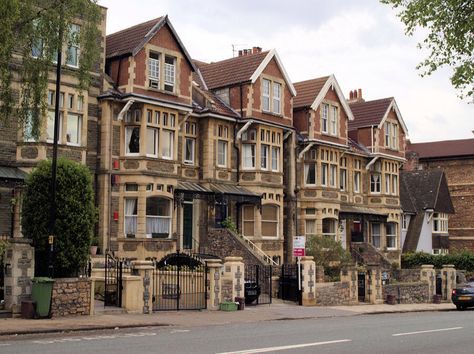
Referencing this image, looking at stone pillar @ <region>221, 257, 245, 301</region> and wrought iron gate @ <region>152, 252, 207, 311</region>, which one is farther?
stone pillar @ <region>221, 257, 245, 301</region>

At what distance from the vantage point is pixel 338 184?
42250mm

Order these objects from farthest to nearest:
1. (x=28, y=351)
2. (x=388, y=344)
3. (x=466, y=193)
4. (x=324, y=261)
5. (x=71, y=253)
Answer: (x=466, y=193) → (x=324, y=261) → (x=71, y=253) → (x=388, y=344) → (x=28, y=351)

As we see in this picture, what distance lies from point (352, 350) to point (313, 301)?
15600 mm

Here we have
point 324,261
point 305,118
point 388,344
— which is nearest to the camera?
→ point 388,344

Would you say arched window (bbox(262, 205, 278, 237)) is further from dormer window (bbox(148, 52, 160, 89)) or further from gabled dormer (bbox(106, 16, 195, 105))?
dormer window (bbox(148, 52, 160, 89))

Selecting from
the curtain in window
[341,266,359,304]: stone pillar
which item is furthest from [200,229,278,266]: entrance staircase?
the curtain in window

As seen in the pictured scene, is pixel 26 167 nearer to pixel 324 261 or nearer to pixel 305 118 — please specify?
pixel 324 261

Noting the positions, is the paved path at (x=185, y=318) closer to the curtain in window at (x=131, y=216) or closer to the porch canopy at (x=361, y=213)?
the curtain in window at (x=131, y=216)

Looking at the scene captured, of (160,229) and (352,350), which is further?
(160,229)

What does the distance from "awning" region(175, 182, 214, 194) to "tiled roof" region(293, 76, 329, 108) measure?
378 inches

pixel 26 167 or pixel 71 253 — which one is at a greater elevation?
pixel 26 167

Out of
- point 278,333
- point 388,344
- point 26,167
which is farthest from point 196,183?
point 388,344

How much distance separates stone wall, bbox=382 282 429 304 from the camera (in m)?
33.7

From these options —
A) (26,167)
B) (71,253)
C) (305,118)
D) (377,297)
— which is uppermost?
(305,118)
